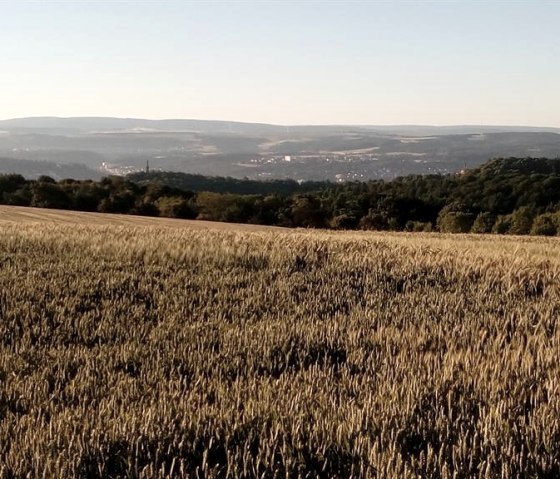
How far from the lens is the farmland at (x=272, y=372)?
11.1 ft

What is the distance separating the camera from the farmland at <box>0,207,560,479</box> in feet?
11.1

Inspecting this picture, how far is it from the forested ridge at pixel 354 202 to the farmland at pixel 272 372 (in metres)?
54.5

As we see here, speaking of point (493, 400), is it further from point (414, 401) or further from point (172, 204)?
point (172, 204)

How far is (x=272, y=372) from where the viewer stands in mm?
5219

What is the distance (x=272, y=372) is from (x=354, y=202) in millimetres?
73125

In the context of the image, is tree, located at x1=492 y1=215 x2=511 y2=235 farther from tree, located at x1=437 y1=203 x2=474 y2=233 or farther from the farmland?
the farmland

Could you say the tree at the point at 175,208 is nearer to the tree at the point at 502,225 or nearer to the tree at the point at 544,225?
the tree at the point at 502,225

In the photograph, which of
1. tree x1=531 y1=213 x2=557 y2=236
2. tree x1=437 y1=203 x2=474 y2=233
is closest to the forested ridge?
tree x1=437 y1=203 x2=474 y2=233

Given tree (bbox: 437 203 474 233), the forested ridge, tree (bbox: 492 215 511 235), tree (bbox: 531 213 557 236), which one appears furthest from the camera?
tree (bbox: 437 203 474 233)

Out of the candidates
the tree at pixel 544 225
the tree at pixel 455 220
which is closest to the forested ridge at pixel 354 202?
the tree at pixel 455 220

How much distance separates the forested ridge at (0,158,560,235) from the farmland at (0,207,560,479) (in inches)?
2145

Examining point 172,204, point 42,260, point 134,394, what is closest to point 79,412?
point 134,394

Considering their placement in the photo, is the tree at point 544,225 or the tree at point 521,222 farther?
the tree at point 521,222

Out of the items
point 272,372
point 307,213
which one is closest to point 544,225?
point 307,213
